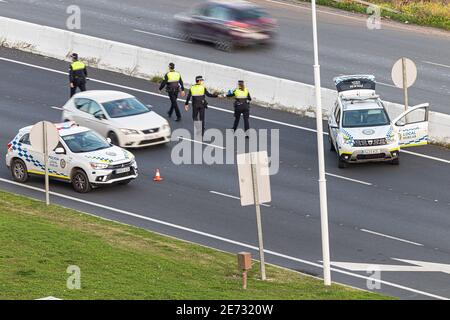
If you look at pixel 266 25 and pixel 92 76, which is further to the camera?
pixel 266 25

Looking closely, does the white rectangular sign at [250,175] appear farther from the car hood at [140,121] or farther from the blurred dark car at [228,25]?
the blurred dark car at [228,25]

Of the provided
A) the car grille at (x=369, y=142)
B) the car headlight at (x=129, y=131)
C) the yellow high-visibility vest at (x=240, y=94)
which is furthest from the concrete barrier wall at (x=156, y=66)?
the car headlight at (x=129, y=131)

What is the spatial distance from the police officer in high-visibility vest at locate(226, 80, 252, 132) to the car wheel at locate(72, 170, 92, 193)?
6.28 m

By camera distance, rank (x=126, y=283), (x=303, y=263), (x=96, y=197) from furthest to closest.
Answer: (x=96, y=197), (x=303, y=263), (x=126, y=283)

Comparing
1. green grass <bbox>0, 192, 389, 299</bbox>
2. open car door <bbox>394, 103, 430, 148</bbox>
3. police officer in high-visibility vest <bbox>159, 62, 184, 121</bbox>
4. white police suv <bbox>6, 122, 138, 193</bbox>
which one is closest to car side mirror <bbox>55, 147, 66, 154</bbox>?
white police suv <bbox>6, 122, 138, 193</bbox>

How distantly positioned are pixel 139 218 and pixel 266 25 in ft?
58.0

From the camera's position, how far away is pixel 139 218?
2909 cm

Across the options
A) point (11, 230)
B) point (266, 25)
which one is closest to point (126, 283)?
point (11, 230)

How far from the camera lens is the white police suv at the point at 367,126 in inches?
1297

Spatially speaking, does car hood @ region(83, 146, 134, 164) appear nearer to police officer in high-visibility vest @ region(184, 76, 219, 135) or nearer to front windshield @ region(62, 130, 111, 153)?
front windshield @ region(62, 130, 111, 153)

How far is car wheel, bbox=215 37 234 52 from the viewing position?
1754 inches
